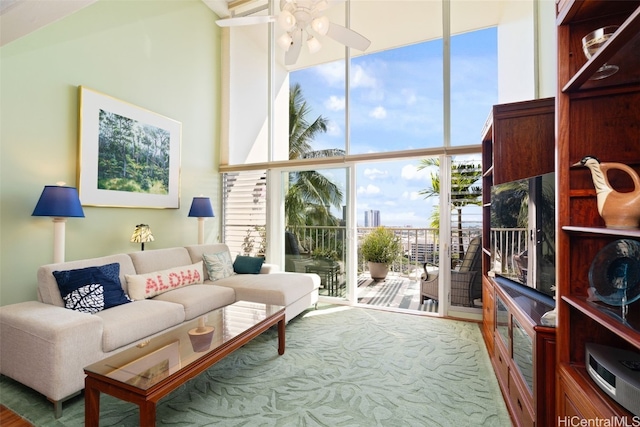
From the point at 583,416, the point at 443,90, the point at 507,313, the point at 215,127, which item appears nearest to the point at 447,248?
the point at 507,313

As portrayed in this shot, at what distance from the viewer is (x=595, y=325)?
134cm

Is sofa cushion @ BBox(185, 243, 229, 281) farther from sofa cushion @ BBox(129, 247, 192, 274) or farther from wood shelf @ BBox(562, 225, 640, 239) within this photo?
wood shelf @ BBox(562, 225, 640, 239)

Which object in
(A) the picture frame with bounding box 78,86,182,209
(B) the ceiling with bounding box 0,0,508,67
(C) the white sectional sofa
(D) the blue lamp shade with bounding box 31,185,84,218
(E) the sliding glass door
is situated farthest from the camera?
(E) the sliding glass door

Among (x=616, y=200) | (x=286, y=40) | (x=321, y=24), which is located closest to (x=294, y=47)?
(x=286, y=40)

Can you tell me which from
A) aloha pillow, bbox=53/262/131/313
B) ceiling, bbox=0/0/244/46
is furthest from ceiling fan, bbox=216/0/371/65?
aloha pillow, bbox=53/262/131/313

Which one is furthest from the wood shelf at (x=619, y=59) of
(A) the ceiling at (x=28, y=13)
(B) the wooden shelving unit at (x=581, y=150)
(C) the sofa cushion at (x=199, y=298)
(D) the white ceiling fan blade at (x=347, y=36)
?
(C) the sofa cushion at (x=199, y=298)

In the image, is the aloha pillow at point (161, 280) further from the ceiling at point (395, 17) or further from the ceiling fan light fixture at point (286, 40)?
the ceiling at point (395, 17)

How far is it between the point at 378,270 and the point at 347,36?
4229 mm

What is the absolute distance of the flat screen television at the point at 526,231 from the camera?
5.56ft

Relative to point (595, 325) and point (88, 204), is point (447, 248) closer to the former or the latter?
point (595, 325)

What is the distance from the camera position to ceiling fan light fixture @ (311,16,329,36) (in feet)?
7.38

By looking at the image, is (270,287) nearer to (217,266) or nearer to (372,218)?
(217,266)

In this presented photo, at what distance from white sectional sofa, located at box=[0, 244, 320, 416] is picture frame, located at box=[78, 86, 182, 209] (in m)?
0.77

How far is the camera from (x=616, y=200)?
118 cm
